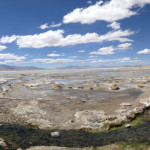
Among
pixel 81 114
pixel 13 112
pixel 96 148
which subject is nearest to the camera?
pixel 96 148

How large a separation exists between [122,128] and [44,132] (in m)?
9.30

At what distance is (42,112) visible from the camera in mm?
22500

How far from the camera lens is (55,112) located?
74.5 ft

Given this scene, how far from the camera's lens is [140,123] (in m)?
17.8

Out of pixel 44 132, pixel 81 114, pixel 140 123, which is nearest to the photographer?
pixel 44 132

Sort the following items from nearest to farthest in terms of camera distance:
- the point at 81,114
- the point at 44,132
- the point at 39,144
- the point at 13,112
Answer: the point at 39,144
the point at 44,132
the point at 81,114
the point at 13,112

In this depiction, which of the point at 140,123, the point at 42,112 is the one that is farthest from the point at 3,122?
the point at 140,123

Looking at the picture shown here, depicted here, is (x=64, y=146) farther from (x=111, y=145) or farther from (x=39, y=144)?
(x=111, y=145)

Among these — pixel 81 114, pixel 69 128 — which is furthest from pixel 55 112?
pixel 69 128

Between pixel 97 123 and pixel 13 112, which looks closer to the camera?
pixel 97 123

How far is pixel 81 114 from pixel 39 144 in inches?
347

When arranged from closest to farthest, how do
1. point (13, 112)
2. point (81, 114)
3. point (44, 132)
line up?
point (44, 132)
point (81, 114)
point (13, 112)

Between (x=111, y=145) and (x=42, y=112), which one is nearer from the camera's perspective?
(x=111, y=145)

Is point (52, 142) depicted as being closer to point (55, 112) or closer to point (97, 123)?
point (97, 123)
